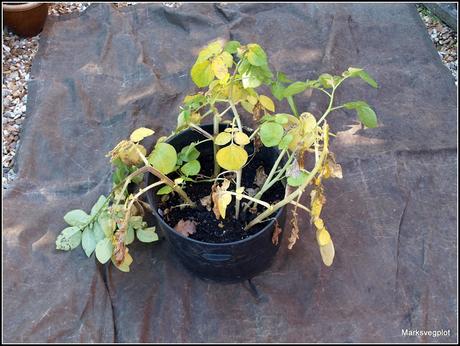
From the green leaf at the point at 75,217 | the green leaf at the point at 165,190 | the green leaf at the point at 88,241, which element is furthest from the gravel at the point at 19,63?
the green leaf at the point at 165,190

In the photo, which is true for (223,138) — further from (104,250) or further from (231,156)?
(104,250)

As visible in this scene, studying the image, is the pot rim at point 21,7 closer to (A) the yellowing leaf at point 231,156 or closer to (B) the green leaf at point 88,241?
(B) the green leaf at point 88,241

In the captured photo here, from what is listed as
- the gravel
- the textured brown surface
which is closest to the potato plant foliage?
the textured brown surface

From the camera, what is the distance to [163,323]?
4.48 ft

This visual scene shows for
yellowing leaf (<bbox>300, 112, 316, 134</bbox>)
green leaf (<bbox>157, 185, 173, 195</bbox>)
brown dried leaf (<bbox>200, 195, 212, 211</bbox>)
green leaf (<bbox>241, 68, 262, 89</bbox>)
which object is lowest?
brown dried leaf (<bbox>200, 195, 212, 211</bbox>)

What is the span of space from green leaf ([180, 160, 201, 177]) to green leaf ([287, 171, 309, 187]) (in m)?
0.32

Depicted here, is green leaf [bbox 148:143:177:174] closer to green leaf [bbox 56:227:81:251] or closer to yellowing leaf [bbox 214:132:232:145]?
yellowing leaf [bbox 214:132:232:145]

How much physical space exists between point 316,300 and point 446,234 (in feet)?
1.55

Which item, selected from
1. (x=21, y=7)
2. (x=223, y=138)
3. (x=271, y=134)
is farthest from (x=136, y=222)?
(x=21, y=7)

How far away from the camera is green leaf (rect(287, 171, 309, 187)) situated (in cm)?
Answer: 107

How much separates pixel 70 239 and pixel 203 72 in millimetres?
645

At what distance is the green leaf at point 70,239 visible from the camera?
140 cm

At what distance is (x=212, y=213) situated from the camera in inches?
54.3

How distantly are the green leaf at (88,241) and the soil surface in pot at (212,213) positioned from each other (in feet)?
0.69
